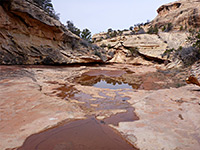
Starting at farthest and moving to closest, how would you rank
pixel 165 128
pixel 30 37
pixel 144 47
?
pixel 144 47 → pixel 30 37 → pixel 165 128

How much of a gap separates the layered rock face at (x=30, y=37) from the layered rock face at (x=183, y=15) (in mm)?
26810

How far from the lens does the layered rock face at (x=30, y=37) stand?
34.3 ft

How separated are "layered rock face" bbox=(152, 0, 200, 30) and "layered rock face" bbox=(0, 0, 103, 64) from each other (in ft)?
88.0

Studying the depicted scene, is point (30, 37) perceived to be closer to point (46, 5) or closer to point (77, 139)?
point (46, 5)

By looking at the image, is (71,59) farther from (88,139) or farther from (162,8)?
(162,8)

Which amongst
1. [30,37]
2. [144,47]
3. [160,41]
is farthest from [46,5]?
[160,41]

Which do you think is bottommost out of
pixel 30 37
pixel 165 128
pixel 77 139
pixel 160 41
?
pixel 77 139

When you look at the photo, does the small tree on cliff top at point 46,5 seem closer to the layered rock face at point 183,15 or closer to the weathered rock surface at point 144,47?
the weathered rock surface at point 144,47

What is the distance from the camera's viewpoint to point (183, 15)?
28.0 meters

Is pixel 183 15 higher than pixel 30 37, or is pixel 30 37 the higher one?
pixel 183 15

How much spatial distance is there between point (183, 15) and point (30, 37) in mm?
33340

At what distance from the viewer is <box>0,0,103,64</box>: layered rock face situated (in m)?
10.4

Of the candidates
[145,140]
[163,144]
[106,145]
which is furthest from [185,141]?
[106,145]

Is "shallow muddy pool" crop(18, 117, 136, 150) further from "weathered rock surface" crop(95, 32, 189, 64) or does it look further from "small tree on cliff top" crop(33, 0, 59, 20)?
"weathered rock surface" crop(95, 32, 189, 64)
